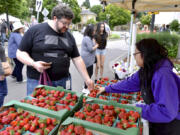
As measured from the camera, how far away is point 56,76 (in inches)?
93.0

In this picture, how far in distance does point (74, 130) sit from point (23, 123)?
464 millimetres

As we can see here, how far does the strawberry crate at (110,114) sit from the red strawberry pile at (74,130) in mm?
107

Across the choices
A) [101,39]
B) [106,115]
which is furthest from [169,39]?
[106,115]

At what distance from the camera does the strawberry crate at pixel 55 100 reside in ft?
5.28

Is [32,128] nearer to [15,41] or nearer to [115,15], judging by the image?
[15,41]

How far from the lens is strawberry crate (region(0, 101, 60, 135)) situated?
4.49 ft

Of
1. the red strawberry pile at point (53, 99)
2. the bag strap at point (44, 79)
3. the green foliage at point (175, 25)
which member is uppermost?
the green foliage at point (175, 25)

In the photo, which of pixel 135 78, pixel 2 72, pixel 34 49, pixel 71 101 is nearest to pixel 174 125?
pixel 135 78

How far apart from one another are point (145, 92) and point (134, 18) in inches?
125

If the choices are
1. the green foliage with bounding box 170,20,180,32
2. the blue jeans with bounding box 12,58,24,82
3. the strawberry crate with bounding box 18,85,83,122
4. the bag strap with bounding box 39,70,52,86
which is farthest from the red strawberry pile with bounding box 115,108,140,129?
the green foliage with bounding box 170,20,180,32

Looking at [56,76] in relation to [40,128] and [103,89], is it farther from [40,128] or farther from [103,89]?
[40,128]

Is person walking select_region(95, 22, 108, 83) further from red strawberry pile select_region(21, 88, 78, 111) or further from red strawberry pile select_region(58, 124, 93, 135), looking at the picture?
red strawberry pile select_region(58, 124, 93, 135)

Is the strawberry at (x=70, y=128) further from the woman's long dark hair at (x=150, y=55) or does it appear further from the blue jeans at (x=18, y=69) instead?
the blue jeans at (x=18, y=69)

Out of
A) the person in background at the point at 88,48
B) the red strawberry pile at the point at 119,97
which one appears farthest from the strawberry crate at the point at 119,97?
the person in background at the point at 88,48
